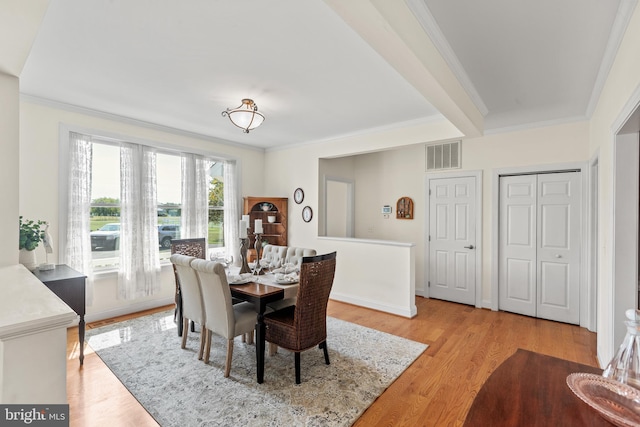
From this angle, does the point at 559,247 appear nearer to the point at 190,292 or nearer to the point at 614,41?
the point at 614,41

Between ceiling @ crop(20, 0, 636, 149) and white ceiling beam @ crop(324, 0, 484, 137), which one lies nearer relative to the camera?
white ceiling beam @ crop(324, 0, 484, 137)

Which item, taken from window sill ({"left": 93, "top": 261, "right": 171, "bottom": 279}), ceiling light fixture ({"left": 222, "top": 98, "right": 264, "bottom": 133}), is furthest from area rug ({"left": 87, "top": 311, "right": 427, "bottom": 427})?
ceiling light fixture ({"left": 222, "top": 98, "right": 264, "bottom": 133})

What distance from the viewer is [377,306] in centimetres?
443

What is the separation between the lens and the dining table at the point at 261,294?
99.8 inches

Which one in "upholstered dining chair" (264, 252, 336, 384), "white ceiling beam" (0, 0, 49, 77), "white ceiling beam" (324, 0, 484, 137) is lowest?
"upholstered dining chair" (264, 252, 336, 384)

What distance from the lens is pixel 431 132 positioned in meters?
3.95

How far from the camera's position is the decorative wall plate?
5298mm

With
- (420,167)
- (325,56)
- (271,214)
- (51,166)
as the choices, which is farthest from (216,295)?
(420,167)

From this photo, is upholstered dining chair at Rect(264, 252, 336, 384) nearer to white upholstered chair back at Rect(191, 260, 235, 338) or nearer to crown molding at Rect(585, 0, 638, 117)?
white upholstered chair back at Rect(191, 260, 235, 338)

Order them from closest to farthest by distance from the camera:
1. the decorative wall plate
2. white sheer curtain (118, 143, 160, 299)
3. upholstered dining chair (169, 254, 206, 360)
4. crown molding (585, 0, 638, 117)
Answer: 1. crown molding (585, 0, 638, 117)
2. upholstered dining chair (169, 254, 206, 360)
3. white sheer curtain (118, 143, 160, 299)
4. the decorative wall plate

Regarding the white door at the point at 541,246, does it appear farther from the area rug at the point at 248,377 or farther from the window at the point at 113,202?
the window at the point at 113,202

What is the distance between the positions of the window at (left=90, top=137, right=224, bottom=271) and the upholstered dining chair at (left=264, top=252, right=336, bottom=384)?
2.70 meters

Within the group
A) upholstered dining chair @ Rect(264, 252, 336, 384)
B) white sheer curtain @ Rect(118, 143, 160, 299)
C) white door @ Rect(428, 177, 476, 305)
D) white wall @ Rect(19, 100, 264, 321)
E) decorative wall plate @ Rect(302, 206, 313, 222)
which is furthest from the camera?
decorative wall plate @ Rect(302, 206, 313, 222)

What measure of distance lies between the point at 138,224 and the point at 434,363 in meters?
4.01
